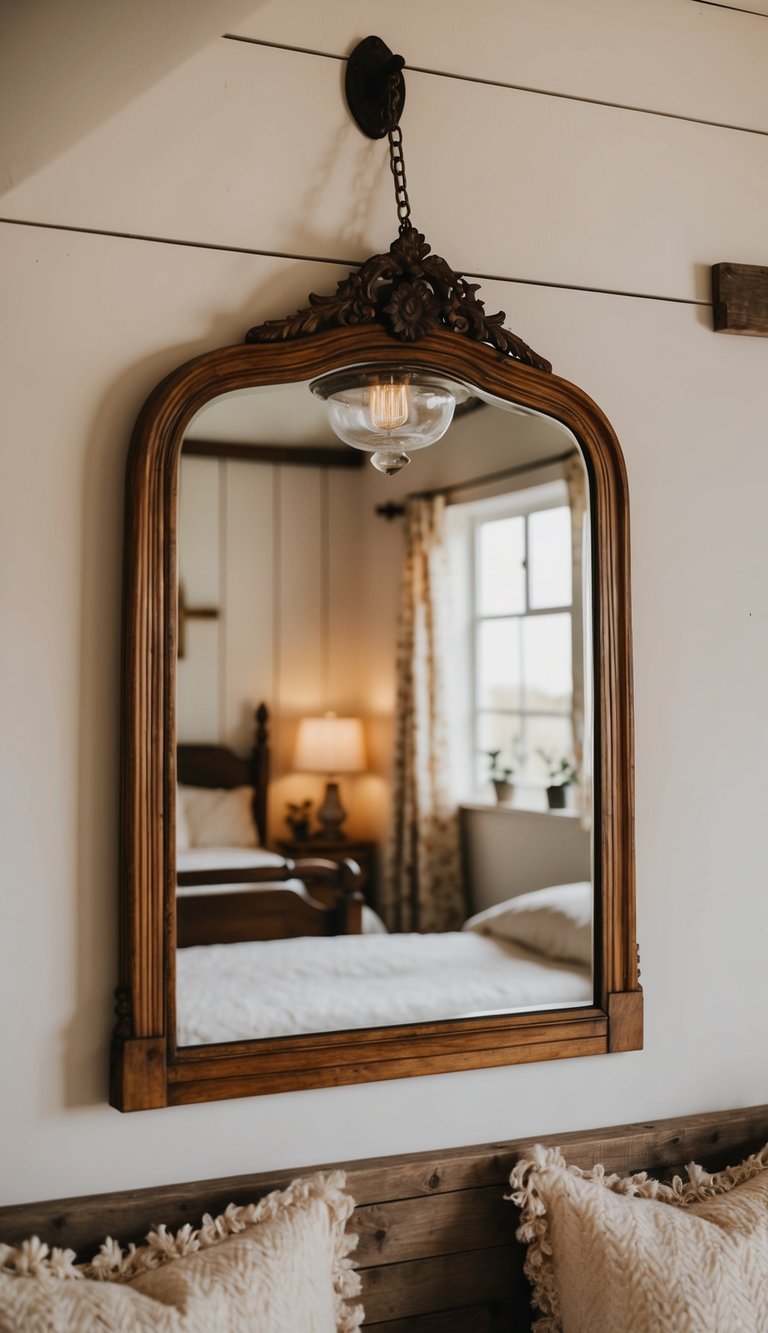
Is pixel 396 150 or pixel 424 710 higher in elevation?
pixel 396 150

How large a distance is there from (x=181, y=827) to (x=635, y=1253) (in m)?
0.87

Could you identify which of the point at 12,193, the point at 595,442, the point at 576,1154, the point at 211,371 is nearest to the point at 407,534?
the point at 595,442

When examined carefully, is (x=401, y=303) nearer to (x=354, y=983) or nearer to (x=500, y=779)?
(x=500, y=779)

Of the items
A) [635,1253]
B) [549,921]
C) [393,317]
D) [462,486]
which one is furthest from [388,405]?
[635,1253]

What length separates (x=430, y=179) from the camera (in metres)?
1.78

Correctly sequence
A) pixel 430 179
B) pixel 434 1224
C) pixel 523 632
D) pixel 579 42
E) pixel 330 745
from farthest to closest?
pixel 523 632
pixel 330 745
pixel 579 42
pixel 430 179
pixel 434 1224

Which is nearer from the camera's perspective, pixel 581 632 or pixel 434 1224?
pixel 434 1224

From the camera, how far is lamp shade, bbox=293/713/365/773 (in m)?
1.97

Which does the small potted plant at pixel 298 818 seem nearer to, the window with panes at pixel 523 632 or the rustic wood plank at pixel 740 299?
the window with panes at pixel 523 632

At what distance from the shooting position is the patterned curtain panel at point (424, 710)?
6.77ft

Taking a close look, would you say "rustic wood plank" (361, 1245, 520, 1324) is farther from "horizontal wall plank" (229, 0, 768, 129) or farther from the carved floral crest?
"horizontal wall plank" (229, 0, 768, 129)

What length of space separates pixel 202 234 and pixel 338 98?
0.32 m

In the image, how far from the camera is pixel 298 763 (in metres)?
1.96

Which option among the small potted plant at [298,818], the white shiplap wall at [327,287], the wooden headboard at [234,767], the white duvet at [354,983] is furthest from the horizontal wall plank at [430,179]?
the white duvet at [354,983]
